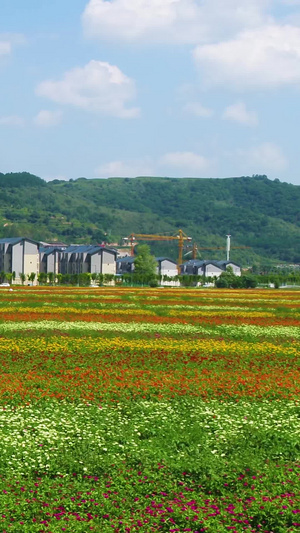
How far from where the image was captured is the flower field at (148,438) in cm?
1029

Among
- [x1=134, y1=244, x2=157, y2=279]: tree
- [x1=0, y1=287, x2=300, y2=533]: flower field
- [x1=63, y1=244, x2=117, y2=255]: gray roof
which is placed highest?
[x1=63, y1=244, x2=117, y2=255]: gray roof

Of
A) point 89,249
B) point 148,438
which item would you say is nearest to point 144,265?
point 89,249

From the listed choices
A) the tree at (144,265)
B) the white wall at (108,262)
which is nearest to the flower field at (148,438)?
the white wall at (108,262)

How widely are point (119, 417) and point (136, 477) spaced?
362 centimetres

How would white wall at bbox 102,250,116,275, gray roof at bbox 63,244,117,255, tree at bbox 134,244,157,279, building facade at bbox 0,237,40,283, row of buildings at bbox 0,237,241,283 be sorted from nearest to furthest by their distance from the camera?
1. building facade at bbox 0,237,40,283
2. row of buildings at bbox 0,237,241,283
3. gray roof at bbox 63,244,117,255
4. white wall at bbox 102,250,116,275
5. tree at bbox 134,244,157,279

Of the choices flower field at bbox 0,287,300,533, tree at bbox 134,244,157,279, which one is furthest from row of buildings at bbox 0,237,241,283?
flower field at bbox 0,287,300,533

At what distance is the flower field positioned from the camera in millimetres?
10289

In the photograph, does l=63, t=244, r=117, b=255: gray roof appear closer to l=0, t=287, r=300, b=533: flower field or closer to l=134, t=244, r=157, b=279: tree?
l=134, t=244, r=157, b=279: tree

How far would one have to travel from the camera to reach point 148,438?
14.0m

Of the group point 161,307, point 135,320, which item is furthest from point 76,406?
point 161,307

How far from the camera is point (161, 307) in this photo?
5044 cm

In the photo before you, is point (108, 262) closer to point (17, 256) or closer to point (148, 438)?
point (17, 256)

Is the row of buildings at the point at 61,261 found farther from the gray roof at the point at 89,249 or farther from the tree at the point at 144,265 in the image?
the tree at the point at 144,265

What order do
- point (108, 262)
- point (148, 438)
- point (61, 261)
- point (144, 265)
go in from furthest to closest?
point (61, 261) → point (144, 265) → point (108, 262) → point (148, 438)
